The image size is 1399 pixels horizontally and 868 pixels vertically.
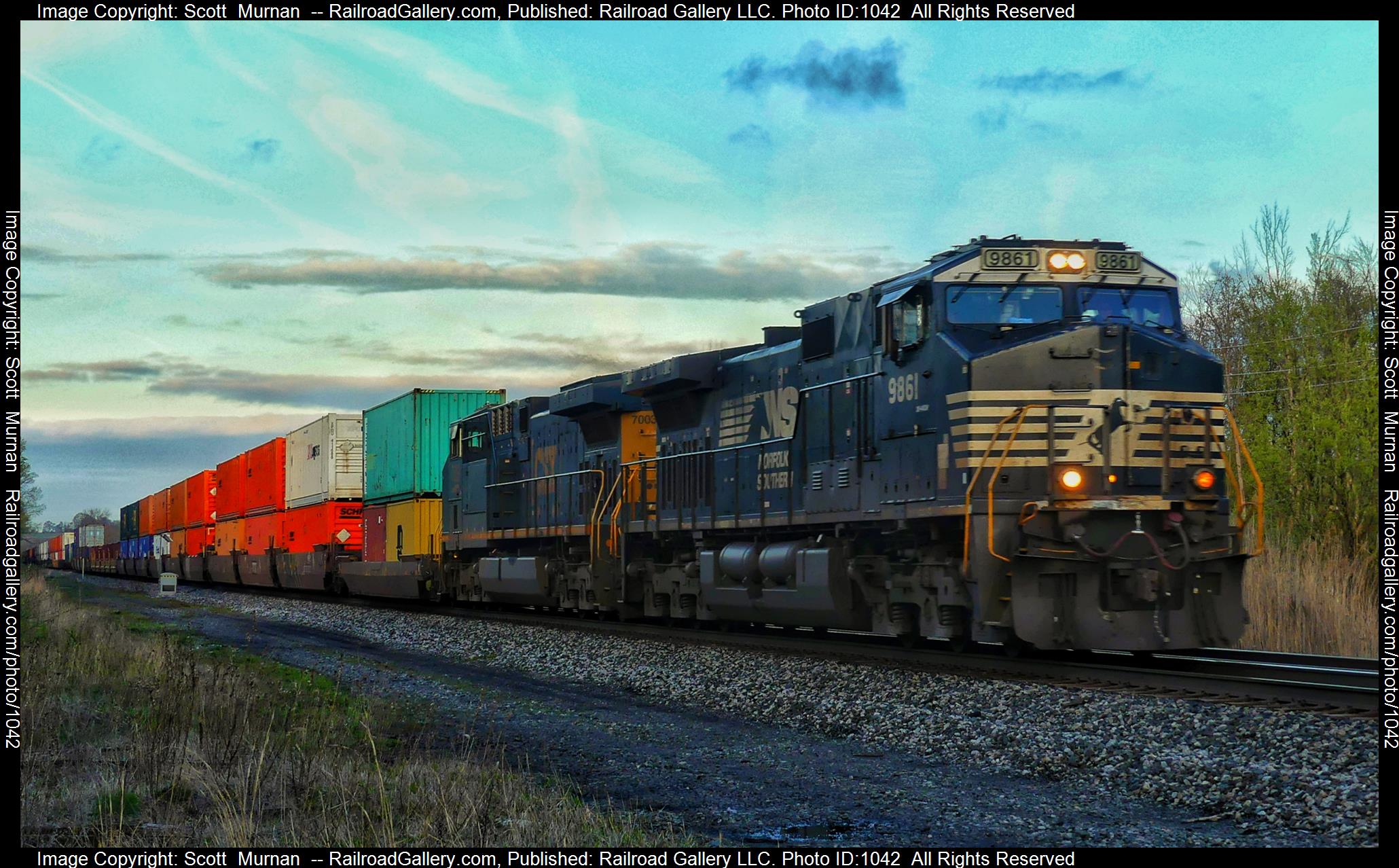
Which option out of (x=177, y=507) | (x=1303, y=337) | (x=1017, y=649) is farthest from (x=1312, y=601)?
(x=177, y=507)

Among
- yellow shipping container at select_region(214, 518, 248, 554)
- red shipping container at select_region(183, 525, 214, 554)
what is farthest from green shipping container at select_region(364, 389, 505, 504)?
red shipping container at select_region(183, 525, 214, 554)

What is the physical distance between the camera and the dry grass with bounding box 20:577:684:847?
19.4ft

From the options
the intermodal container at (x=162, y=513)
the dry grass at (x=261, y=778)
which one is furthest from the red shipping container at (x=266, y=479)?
the dry grass at (x=261, y=778)

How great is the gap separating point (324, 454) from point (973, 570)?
2420 cm

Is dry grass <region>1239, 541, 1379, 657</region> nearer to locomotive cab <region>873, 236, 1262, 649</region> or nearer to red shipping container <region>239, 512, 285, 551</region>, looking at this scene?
locomotive cab <region>873, 236, 1262, 649</region>

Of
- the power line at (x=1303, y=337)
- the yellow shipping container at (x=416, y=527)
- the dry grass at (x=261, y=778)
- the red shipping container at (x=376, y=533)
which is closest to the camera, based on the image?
the dry grass at (x=261, y=778)

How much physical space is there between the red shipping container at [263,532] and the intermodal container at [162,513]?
18.3 m

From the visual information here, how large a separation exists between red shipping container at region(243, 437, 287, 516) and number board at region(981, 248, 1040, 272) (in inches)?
1144

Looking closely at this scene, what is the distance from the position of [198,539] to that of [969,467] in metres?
45.1

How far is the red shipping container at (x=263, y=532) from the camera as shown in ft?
123

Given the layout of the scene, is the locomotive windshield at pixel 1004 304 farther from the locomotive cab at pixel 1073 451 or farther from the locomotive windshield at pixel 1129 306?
the locomotive windshield at pixel 1129 306

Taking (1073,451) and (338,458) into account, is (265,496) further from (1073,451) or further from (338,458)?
(1073,451)

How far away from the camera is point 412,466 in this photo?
2812 centimetres
